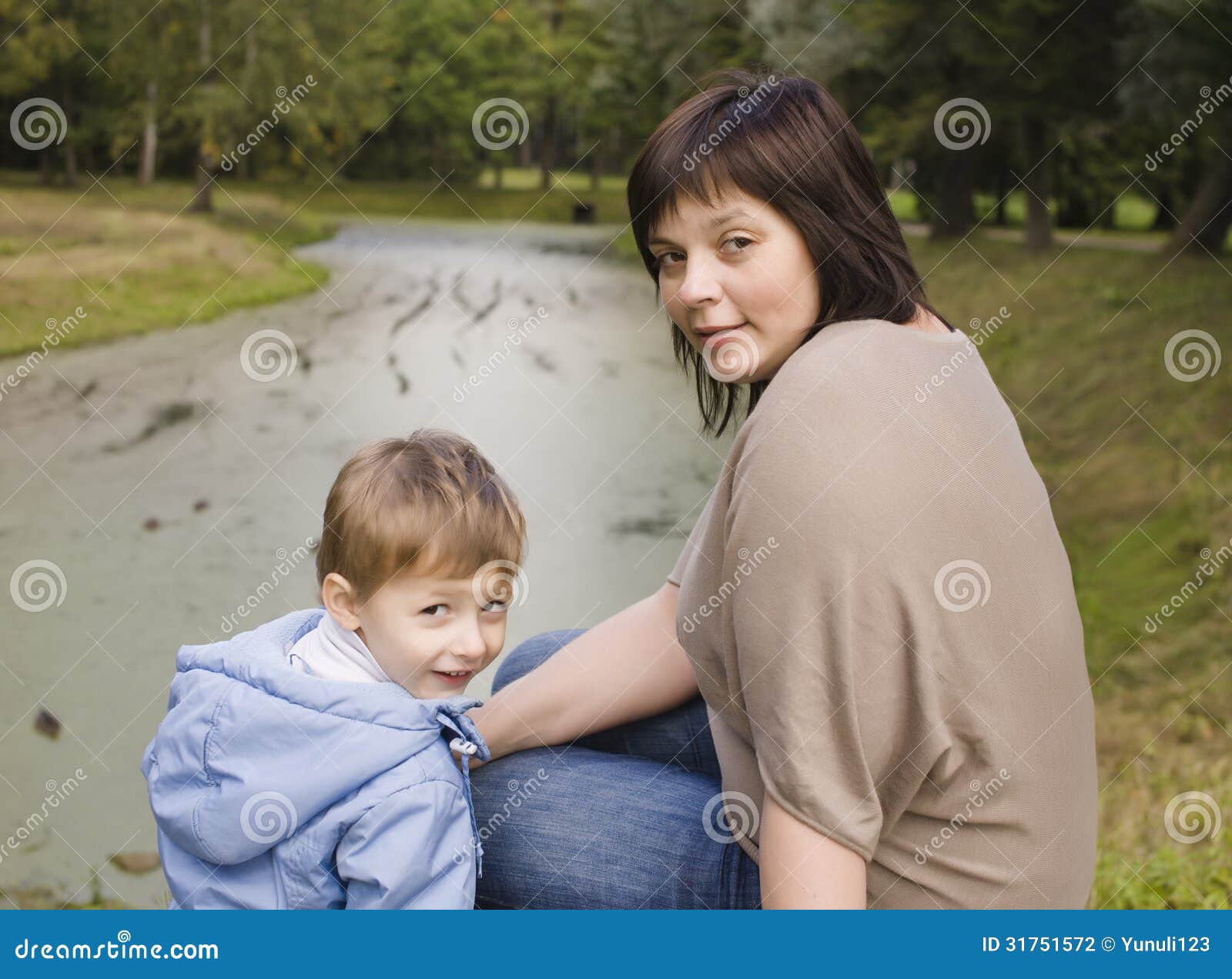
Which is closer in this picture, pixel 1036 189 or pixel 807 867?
pixel 807 867

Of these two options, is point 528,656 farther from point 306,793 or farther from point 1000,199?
point 1000,199

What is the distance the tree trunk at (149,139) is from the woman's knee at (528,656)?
5.93 meters

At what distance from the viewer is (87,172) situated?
21.9 feet

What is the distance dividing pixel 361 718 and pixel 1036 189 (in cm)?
922

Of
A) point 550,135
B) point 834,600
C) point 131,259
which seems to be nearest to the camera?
point 834,600

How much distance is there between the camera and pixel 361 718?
1.16 metres

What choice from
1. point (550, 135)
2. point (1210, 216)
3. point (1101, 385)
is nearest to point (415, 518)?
point (1101, 385)

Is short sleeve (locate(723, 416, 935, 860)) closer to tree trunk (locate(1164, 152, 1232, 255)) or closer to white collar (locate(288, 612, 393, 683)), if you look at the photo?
white collar (locate(288, 612, 393, 683))

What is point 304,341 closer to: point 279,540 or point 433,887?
point 279,540

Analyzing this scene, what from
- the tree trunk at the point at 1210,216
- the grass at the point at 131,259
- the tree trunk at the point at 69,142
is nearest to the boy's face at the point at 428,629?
the grass at the point at 131,259

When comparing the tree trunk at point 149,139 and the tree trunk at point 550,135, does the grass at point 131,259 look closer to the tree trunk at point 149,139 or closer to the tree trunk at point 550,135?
the tree trunk at point 149,139

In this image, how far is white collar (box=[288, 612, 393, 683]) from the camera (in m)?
1.23

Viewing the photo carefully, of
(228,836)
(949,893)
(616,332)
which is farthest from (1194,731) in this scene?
(616,332)

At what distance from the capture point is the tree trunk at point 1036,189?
28.6 feet
